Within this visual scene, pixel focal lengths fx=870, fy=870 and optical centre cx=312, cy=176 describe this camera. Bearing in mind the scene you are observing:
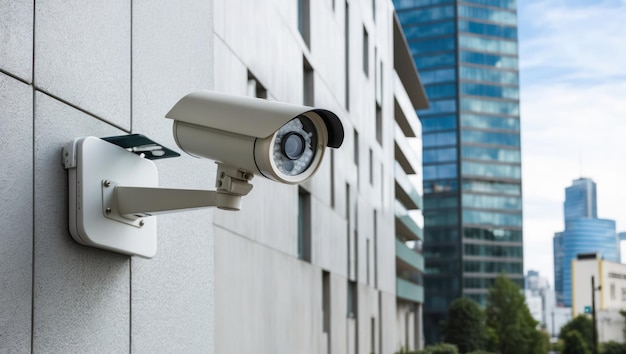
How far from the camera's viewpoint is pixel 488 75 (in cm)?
11069

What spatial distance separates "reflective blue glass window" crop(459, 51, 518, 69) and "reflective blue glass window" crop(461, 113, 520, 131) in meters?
6.84

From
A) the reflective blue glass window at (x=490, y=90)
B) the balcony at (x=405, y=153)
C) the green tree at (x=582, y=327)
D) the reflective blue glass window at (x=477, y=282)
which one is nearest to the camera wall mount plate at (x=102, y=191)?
the balcony at (x=405, y=153)

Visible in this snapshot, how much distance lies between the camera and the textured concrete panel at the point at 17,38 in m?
2.81

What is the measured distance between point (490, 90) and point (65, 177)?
4370 inches

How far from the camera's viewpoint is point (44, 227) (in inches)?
117

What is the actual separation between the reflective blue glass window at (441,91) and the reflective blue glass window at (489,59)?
3.89 meters

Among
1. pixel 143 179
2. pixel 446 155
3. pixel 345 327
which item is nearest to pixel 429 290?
pixel 446 155

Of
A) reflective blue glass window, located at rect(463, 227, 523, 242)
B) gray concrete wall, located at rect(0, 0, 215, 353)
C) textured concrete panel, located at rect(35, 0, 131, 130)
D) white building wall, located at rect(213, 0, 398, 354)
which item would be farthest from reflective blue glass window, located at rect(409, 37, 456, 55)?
textured concrete panel, located at rect(35, 0, 131, 130)

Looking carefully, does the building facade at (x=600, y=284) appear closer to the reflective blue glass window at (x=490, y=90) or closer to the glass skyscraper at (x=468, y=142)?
the glass skyscraper at (x=468, y=142)

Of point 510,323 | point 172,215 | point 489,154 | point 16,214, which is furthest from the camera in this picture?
point 489,154

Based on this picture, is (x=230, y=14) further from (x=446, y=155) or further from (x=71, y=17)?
(x=446, y=155)

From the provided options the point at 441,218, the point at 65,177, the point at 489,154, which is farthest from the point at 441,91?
the point at 65,177

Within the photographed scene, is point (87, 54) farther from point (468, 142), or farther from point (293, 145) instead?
point (468, 142)

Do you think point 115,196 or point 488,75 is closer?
point 115,196
